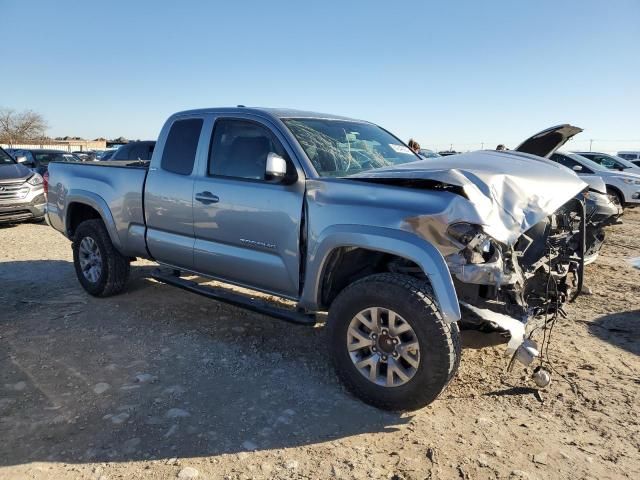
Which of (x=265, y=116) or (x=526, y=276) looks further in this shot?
(x=265, y=116)

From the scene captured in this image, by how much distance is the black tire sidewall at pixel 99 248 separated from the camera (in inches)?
206

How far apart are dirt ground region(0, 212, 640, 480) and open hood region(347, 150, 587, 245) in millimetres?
1198

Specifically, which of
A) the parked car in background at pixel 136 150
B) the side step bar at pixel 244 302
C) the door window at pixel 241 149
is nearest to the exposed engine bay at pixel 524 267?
the side step bar at pixel 244 302

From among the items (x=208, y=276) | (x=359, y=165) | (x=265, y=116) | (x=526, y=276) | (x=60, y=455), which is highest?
(x=265, y=116)

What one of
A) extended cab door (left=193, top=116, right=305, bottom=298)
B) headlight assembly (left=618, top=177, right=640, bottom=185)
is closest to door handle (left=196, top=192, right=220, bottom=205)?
extended cab door (left=193, top=116, right=305, bottom=298)

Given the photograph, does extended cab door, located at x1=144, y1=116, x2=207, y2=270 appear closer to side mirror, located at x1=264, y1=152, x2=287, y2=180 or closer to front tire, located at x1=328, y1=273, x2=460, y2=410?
side mirror, located at x1=264, y1=152, x2=287, y2=180

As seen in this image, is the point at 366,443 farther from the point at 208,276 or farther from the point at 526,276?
the point at 208,276

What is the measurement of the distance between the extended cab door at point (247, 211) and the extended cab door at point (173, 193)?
0.16 metres

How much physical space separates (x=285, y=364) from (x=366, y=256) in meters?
1.10

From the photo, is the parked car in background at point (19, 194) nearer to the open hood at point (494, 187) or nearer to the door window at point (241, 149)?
the door window at point (241, 149)

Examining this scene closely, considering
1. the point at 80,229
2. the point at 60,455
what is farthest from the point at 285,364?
the point at 80,229

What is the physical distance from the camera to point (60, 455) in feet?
8.91

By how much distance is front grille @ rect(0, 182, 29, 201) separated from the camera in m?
9.59

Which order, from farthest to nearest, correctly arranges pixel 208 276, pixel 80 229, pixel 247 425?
pixel 80 229
pixel 208 276
pixel 247 425
